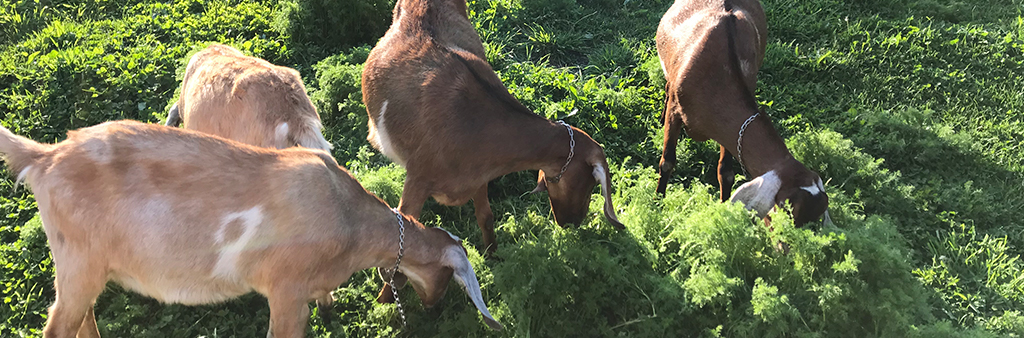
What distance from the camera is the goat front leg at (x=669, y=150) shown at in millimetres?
4887

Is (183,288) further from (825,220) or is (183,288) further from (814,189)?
(825,220)

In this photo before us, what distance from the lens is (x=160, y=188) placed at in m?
2.78

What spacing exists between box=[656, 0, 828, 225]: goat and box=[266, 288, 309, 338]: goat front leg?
282cm

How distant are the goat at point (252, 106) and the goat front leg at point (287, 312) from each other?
131 cm

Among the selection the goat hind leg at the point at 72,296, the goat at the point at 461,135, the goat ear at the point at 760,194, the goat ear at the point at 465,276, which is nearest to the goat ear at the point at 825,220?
the goat ear at the point at 760,194

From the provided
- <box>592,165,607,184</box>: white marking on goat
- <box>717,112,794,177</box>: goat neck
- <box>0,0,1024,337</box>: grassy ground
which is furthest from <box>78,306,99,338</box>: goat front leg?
<box>717,112,794,177</box>: goat neck

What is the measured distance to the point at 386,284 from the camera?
3.77m

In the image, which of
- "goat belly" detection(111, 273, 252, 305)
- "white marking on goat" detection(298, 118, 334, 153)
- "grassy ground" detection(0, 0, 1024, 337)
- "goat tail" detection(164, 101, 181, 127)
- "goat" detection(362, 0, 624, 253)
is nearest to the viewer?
"goat belly" detection(111, 273, 252, 305)

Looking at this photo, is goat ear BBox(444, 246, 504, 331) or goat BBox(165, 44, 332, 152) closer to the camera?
goat ear BBox(444, 246, 504, 331)

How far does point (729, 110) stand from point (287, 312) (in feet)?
11.1

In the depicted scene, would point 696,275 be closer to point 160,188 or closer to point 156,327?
point 160,188

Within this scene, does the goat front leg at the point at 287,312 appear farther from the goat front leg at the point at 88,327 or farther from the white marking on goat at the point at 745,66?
the white marking on goat at the point at 745,66

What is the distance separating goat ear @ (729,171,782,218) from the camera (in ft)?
13.1

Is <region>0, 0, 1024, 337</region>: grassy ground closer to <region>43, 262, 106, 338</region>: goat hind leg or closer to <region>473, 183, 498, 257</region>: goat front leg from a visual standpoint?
<region>473, 183, 498, 257</region>: goat front leg
